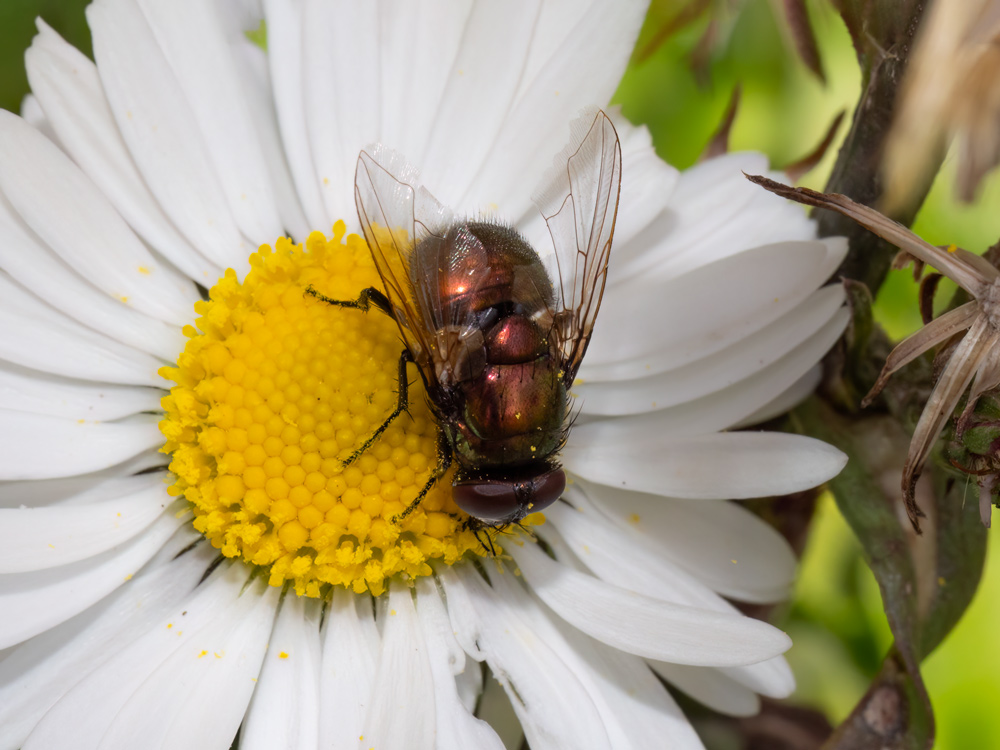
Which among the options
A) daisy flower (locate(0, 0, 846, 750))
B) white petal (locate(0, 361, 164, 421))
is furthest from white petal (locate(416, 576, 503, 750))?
white petal (locate(0, 361, 164, 421))

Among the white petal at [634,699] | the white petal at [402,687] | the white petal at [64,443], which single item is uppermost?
the white petal at [64,443]

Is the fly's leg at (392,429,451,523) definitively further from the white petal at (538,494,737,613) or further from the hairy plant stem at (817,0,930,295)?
the hairy plant stem at (817,0,930,295)

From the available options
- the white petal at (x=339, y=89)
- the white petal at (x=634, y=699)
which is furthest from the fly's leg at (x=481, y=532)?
the white petal at (x=339, y=89)

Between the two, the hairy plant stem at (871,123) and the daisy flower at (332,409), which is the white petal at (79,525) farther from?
the hairy plant stem at (871,123)

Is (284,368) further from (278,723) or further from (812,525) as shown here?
(812,525)

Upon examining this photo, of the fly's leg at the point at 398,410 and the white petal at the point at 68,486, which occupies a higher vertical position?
the white petal at the point at 68,486

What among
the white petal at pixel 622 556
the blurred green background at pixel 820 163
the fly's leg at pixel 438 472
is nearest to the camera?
the fly's leg at pixel 438 472

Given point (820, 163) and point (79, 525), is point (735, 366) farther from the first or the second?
point (79, 525)
